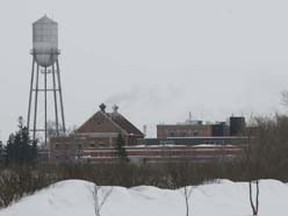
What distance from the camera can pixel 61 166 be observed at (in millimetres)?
36750

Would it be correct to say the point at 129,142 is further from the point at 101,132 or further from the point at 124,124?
the point at 101,132

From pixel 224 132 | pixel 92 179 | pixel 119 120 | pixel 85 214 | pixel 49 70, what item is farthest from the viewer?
pixel 224 132

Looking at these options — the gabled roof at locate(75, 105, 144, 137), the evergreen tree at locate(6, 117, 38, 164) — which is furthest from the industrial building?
the evergreen tree at locate(6, 117, 38, 164)

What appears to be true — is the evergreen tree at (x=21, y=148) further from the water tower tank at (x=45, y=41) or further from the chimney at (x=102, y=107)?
the chimney at (x=102, y=107)

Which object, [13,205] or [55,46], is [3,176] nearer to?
[13,205]

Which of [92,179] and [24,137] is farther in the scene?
[24,137]

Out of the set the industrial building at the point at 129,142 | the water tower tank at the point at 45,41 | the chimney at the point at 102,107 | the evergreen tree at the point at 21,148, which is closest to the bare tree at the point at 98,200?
the evergreen tree at the point at 21,148

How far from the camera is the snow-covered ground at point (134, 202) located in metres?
24.7

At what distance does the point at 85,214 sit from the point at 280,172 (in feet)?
96.0

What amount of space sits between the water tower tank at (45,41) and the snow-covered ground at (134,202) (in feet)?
200

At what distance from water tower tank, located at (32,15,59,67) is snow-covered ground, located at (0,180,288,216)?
→ 200ft

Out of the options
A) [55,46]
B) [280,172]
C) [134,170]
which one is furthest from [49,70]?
[134,170]

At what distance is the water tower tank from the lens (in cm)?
9262

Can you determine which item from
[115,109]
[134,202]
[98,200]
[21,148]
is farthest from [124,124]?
[98,200]
